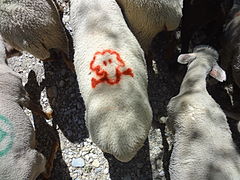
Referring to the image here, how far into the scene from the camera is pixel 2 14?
3.22 metres

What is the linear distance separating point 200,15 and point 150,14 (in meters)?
0.64

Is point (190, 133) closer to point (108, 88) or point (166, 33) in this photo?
point (108, 88)

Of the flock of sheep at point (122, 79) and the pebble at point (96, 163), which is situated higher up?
the flock of sheep at point (122, 79)

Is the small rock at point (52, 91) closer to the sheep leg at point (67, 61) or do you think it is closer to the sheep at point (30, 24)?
the sheep leg at point (67, 61)

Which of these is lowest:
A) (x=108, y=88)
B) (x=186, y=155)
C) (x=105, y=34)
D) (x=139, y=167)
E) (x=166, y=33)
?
(x=139, y=167)

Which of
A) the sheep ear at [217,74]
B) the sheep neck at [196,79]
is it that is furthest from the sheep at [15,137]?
the sheep ear at [217,74]

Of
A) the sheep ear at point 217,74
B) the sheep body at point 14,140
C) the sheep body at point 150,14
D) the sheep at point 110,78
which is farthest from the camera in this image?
the sheep body at point 150,14

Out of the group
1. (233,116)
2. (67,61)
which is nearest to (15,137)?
(67,61)

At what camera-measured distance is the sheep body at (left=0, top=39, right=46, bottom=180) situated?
270cm

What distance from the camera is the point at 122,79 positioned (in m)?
2.76

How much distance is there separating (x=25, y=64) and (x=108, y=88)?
1.70m

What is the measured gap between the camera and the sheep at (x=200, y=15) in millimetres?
3490

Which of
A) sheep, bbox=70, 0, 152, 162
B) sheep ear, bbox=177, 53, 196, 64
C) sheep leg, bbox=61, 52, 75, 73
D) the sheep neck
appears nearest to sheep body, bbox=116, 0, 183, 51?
sheep, bbox=70, 0, 152, 162

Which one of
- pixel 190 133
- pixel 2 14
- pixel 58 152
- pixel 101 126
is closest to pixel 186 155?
pixel 190 133
